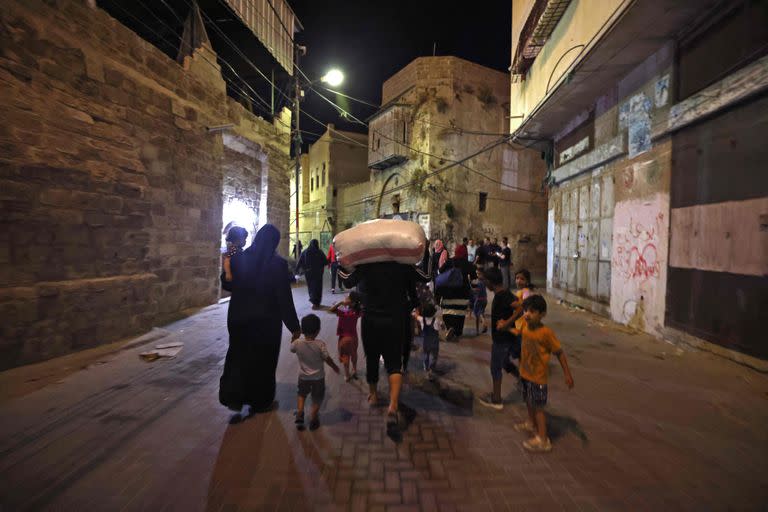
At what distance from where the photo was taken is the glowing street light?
1293 centimetres

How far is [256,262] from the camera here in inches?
144

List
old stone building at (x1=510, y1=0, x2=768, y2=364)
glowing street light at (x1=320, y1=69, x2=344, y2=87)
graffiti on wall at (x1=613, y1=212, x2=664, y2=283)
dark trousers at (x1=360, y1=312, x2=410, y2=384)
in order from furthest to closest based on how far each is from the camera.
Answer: glowing street light at (x1=320, y1=69, x2=344, y2=87)
graffiti on wall at (x1=613, y1=212, x2=664, y2=283)
old stone building at (x1=510, y1=0, x2=768, y2=364)
dark trousers at (x1=360, y1=312, x2=410, y2=384)

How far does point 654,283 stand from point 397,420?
20.4 feet

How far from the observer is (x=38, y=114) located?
5.00 meters

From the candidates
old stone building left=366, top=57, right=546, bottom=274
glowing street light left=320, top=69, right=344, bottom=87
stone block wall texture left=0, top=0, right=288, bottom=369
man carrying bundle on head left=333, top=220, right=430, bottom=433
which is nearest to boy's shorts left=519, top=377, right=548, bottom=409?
man carrying bundle on head left=333, top=220, right=430, bottom=433

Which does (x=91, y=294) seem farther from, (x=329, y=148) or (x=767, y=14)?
(x=329, y=148)

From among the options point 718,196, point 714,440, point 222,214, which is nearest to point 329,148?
point 222,214

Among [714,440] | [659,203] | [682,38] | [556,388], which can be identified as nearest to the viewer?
[714,440]

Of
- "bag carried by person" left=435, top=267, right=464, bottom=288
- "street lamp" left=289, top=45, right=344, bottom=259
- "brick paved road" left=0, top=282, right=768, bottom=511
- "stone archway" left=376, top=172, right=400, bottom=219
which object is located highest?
"street lamp" left=289, top=45, right=344, bottom=259

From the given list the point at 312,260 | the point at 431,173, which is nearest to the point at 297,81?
the point at 312,260

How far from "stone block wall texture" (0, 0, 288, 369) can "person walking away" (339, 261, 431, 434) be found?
180 inches

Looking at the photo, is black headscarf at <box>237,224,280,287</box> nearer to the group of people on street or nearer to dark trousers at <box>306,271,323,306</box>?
the group of people on street

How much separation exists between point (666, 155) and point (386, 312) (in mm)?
6422

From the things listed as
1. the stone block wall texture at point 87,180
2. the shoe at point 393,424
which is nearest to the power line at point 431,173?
the stone block wall texture at point 87,180
